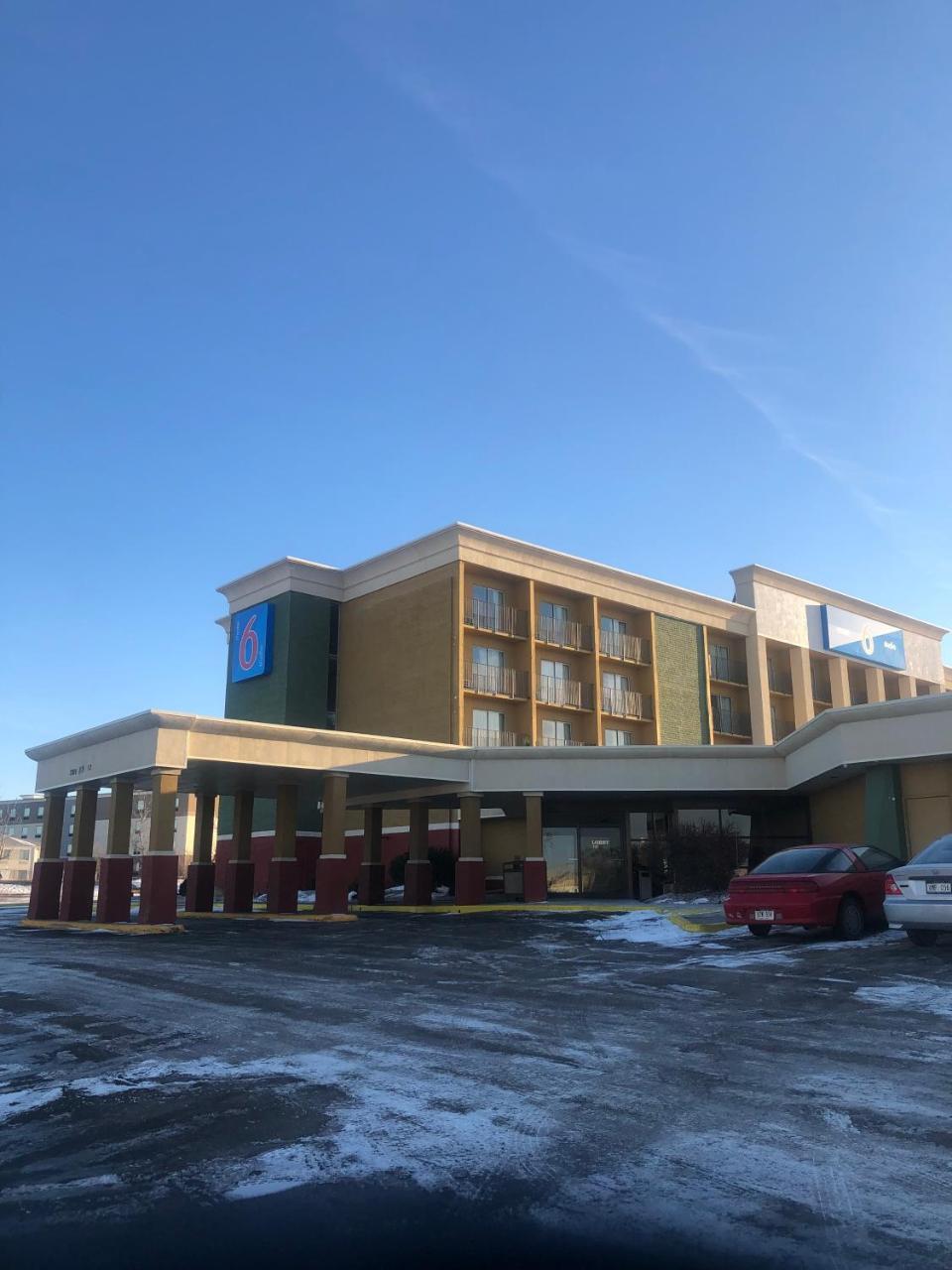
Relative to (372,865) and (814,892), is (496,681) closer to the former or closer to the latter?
(372,865)

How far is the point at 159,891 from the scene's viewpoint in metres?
23.1

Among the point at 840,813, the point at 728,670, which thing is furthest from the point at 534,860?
the point at 728,670

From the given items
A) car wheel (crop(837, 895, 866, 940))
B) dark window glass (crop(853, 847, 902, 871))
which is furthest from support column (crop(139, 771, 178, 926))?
dark window glass (crop(853, 847, 902, 871))

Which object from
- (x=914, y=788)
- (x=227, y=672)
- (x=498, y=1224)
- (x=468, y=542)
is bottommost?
(x=498, y=1224)

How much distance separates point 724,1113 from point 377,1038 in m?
3.29

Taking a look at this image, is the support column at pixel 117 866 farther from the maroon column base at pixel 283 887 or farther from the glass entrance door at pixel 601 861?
the glass entrance door at pixel 601 861

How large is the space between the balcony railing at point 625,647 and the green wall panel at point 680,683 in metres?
0.52

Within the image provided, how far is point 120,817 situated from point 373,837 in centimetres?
1111

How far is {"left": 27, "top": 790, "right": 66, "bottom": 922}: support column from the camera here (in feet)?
97.0

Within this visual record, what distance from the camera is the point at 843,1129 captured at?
5.46 metres

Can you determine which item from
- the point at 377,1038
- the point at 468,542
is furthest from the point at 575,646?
the point at 377,1038

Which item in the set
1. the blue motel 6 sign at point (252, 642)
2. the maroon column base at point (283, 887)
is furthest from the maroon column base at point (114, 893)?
the blue motel 6 sign at point (252, 642)

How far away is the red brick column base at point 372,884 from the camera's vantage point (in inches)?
1366

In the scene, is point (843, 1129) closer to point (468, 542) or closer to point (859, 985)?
point (859, 985)
